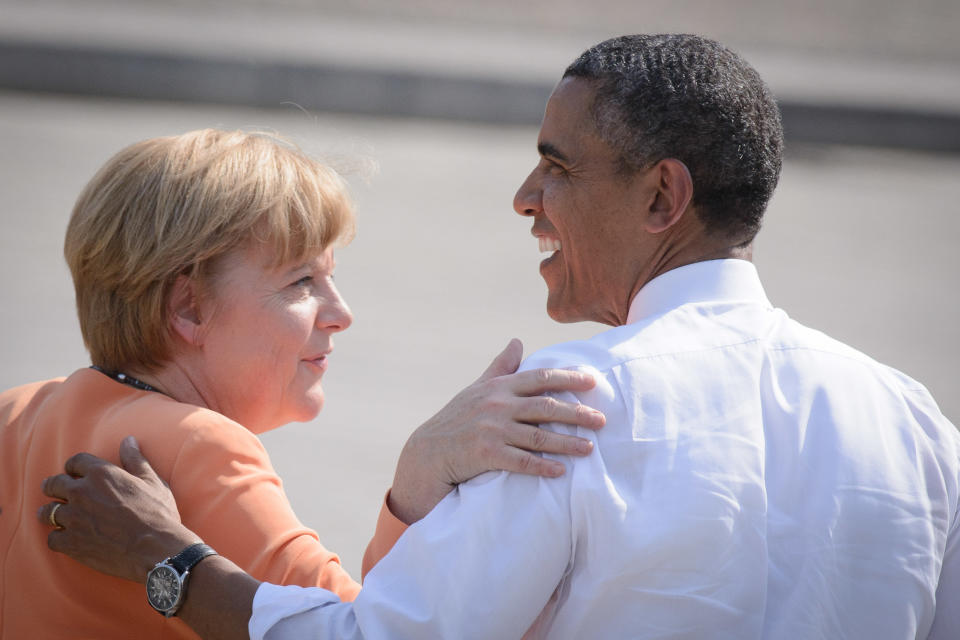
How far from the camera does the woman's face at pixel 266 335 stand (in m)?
2.24

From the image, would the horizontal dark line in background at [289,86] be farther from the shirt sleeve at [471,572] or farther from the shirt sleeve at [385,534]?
the shirt sleeve at [471,572]

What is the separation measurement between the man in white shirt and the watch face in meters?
0.03

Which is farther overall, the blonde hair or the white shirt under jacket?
the blonde hair

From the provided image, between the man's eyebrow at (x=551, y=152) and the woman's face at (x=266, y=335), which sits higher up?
the man's eyebrow at (x=551, y=152)

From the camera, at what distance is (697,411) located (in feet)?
5.62

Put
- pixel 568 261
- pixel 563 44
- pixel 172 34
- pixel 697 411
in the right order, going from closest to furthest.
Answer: pixel 697 411 → pixel 568 261 → pixel 172 34 → pixel 563 44

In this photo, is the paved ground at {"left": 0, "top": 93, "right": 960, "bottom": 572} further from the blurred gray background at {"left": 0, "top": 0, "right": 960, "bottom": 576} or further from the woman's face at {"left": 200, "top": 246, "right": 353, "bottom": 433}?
the woman's face at {"left": 200, "top": 246, "right": 353, "bottom": 433}

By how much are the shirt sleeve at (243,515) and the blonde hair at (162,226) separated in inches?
13.2

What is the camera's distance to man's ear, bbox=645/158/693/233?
6.38 feet

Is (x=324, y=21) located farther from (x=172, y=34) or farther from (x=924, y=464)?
(x=924, y=464)

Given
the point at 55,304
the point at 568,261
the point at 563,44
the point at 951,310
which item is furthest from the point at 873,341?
the point at 563,44

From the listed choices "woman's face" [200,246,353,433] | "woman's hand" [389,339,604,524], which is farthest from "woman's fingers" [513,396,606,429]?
"woman's face" [200,246,353,433]

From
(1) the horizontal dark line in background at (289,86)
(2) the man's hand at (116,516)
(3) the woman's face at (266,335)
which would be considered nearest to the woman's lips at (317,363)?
(3) the woman's face at (266,335)

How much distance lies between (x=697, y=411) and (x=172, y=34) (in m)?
11.9
